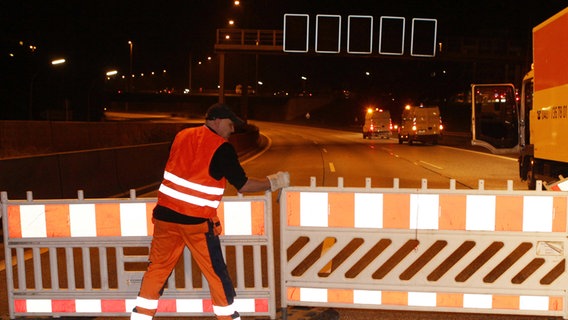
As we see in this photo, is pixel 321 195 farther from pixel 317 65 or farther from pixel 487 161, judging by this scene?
pixel 317 65

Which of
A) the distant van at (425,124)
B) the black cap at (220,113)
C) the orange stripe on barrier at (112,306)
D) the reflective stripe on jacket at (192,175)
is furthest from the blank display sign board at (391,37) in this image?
the reflective stripe on jacket at (192,175)

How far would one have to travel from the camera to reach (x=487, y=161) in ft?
77.0

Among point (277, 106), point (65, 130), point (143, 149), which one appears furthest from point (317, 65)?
point (143, 149)

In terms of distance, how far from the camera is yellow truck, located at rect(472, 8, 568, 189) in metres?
8.55

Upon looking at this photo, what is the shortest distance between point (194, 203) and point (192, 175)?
→ 199mm

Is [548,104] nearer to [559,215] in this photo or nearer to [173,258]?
[559,215]

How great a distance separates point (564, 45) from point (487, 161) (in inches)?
619

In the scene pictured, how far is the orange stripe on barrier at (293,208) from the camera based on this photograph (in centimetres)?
494

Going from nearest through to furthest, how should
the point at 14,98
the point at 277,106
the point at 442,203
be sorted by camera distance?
the point at 442,203 → the point at 14,98 → the point at 277,106

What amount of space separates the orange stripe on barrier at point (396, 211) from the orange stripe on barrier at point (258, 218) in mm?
992

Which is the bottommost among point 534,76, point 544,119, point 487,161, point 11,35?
point 487,161

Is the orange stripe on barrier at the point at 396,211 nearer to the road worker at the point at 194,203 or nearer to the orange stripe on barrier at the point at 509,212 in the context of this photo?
the orange stripe on barrier at the point at 509,212

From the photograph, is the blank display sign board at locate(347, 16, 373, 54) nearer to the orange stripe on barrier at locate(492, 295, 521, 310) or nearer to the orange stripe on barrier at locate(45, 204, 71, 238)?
the orange stripe on barrier at locate(492, 295, 521, 310)

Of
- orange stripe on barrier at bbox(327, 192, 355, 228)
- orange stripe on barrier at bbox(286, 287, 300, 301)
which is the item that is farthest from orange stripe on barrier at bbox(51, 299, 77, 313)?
orange stripe on barrier at bbox(327, 192, 355, 228)
